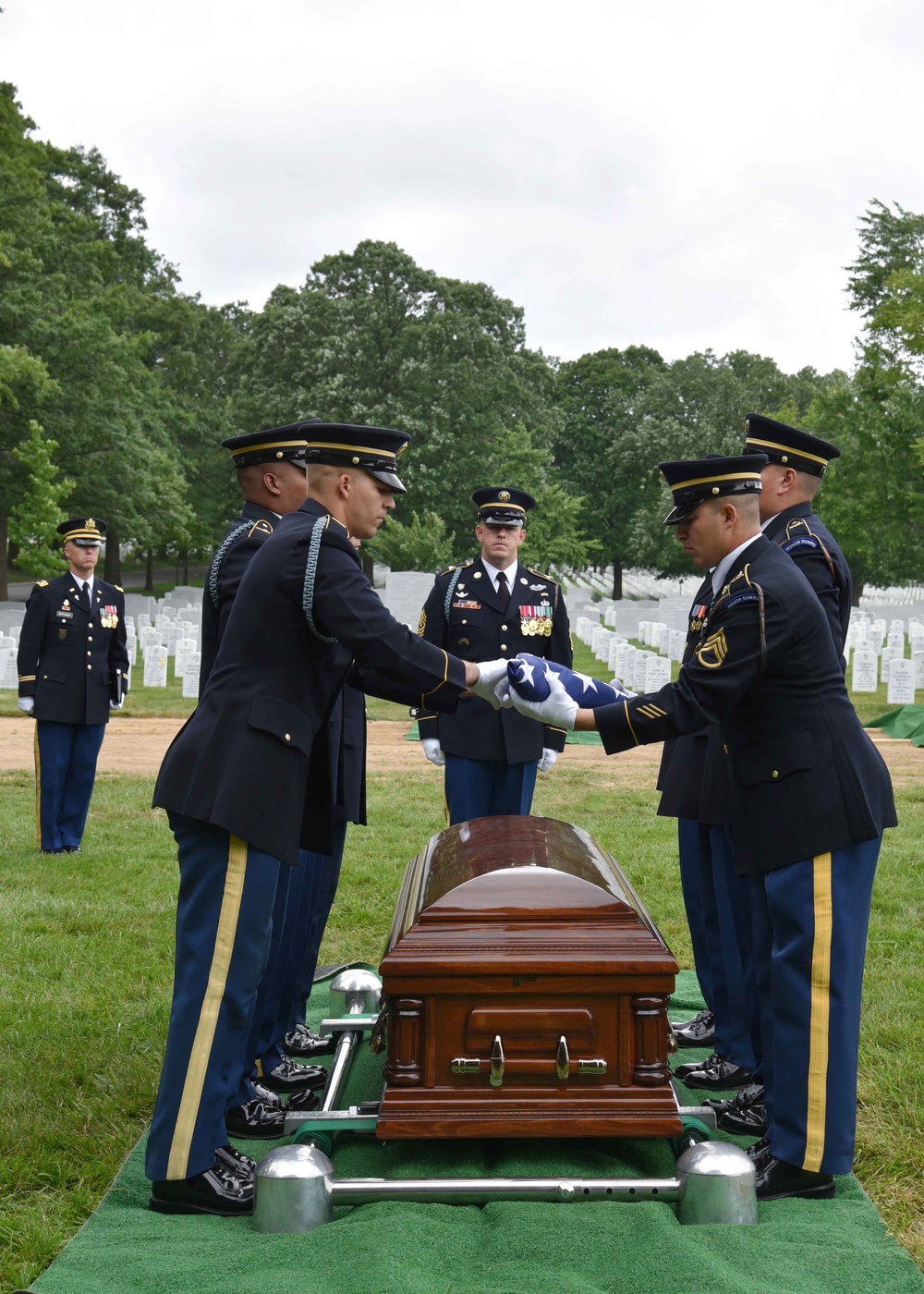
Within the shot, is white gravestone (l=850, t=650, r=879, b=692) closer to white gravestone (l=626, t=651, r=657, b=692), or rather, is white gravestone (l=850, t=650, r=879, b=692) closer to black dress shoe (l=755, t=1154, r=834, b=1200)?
white gravestone (l=626, t=651, r=657, b=692)

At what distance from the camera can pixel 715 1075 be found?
13.0 ft

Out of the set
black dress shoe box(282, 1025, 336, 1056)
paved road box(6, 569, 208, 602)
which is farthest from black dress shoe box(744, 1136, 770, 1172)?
paved road box(6, 569, 208, 602)

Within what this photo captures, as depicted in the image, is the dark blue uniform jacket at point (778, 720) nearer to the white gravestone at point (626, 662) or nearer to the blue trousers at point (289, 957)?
the blue trousers at point (289, 957)

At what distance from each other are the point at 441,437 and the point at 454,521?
93.8 inches

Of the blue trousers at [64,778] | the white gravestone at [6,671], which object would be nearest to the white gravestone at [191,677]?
the white gravestone at [6,671]

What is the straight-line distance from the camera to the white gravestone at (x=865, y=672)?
1625 centimetres

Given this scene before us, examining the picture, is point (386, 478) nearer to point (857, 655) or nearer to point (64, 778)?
point (64, 778)

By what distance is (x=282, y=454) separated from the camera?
3.82m

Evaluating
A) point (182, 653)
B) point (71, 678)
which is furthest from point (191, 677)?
point (71, 678)

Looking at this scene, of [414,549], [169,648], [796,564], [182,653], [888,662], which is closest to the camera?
[796,564]

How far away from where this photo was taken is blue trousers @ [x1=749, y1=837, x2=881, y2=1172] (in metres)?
3.03

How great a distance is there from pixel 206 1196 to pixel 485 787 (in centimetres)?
274

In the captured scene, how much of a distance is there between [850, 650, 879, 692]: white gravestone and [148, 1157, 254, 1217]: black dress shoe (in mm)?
14449

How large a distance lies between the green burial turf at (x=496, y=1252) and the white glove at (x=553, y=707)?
4.01 ft
